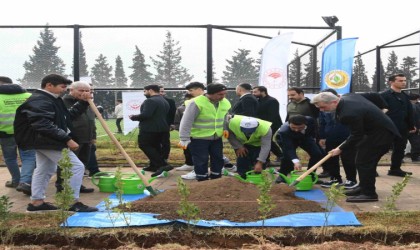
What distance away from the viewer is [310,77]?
1127 centimetres

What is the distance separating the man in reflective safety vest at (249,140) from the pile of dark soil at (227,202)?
0.84 metres

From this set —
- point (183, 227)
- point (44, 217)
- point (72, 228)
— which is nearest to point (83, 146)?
point (44, 217)

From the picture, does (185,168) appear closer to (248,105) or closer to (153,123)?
(153,123)

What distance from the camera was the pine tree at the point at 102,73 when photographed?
982 cm

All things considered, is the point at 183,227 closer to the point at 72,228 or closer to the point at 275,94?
the point at 72,228

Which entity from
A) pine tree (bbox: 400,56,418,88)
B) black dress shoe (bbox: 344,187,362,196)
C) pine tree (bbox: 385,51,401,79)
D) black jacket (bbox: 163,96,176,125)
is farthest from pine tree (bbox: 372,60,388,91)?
black dress shoe (bbox: 344,187,362,196)

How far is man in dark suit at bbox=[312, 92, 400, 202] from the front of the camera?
18.8 feet

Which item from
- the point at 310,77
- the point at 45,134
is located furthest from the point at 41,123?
the point at 310,77

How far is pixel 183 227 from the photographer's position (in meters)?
4.30

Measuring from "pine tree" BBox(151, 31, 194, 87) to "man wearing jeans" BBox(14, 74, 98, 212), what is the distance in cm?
467

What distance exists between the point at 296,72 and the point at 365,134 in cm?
648

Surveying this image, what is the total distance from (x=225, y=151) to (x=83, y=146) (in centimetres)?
526

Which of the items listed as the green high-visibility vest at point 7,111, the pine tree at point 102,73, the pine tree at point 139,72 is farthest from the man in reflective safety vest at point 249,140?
the pine tree at point 102,73

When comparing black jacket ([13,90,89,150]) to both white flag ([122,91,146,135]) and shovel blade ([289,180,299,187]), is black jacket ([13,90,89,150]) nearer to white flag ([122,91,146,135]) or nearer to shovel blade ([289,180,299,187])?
shovel blade ([289,180,299,187])
